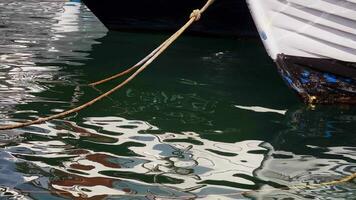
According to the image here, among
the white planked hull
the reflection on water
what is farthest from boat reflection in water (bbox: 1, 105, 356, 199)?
the white planked hull

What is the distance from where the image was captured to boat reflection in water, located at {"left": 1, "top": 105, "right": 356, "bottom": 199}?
3660 millimetres

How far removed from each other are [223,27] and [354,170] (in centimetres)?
828

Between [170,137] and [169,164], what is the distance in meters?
0.74

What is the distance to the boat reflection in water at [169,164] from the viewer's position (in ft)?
12.0

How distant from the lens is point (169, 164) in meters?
4.19

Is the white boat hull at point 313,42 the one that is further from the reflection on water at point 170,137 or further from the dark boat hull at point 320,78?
the reflection on water at point 170,137

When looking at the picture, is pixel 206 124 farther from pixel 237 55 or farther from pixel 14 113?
pixel 237 55

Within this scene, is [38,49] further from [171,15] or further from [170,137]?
[170,137]

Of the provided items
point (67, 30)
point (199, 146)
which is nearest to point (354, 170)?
point (199, 146)

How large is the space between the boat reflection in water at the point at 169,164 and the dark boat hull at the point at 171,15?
6.31 meters

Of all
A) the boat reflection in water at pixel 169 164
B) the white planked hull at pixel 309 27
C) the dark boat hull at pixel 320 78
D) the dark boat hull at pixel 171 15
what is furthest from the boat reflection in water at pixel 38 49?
the dark boat hull at pixel 320 78

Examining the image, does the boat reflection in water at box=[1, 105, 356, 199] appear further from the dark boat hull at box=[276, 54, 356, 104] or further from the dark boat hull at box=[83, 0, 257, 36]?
the dark boat hull at box=[83, 0, 257, 36]

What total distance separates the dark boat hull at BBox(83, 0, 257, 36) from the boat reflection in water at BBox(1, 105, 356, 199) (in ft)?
20.7

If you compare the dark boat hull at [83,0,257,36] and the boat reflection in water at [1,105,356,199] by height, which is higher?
the dark boat hull at [83,0,257,36]
